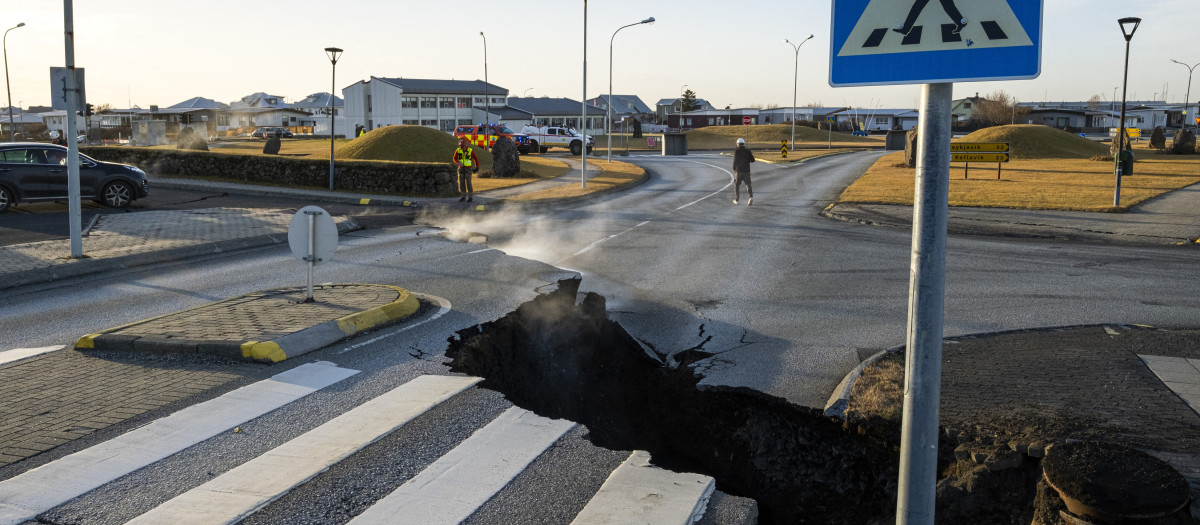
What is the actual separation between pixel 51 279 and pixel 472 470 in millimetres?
9507

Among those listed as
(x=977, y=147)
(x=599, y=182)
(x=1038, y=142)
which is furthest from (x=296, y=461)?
(x=1038, y=142)

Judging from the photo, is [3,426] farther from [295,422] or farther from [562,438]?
[562,438]

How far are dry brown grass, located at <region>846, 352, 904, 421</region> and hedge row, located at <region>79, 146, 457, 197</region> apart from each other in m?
19.1

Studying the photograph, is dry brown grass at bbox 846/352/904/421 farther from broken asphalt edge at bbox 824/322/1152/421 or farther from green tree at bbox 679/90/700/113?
green tree at bbox 679/90/700/113

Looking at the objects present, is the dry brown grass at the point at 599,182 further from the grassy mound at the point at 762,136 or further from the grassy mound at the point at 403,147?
the grassy mound at the point at 762,136

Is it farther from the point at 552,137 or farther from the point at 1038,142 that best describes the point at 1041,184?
the point at 552,137

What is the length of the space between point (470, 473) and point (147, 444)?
212cm

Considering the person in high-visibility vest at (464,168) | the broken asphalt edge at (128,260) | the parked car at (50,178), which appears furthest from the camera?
the person in high-visibility vest at (464,168)

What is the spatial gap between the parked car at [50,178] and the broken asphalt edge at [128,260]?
24.5ft

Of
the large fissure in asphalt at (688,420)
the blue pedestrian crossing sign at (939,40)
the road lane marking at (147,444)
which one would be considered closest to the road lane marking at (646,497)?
the large fissure in asphalt at (688,420)

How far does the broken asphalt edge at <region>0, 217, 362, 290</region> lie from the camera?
11.3 meters

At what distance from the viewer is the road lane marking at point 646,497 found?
4371 millimetres

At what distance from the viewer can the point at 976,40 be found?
2.59 m

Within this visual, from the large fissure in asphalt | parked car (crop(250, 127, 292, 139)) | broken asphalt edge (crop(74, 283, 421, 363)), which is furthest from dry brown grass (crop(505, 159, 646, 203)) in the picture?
parked car (crop(250, 127, 292, 139))
